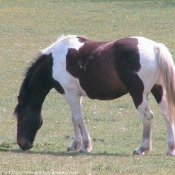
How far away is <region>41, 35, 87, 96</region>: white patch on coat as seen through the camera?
9.20 m

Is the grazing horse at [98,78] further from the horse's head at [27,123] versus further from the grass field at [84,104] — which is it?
the grass field at [84,104]

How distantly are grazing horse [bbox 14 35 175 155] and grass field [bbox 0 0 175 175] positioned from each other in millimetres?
396

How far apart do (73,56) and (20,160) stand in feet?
6.57

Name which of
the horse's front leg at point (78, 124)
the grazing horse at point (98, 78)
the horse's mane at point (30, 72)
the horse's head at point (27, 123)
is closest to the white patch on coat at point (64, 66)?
the grazing horse at point (98, 78)

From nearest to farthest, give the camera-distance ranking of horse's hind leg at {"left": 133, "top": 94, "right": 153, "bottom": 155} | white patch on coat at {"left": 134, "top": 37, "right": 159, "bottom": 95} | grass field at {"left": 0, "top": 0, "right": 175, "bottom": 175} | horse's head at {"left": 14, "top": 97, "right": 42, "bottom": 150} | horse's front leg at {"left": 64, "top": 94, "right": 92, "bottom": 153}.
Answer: grass field at {"left": 0, "top": 0, "right": 175, "bottom": 175} → white patch on coat at {"left": 134, "top": 37, "right": 159, "bottom": 95} → horse's hind leg at {"left": 133, "top": 94, "right": 153, "bottom": 155} → horse's front leg at {"left": 64, "top": 94, "right": 92, "bottom": 153} → horse's head at {"left": 14, "top": 97, "right": 42, "bottom": 150}

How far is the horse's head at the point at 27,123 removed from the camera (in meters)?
9.39

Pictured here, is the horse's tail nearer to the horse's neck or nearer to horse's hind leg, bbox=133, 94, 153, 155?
horse's hind leg, bbox=133, 94, 153, 155

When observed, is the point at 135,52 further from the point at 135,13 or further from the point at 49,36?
the point at 135,13

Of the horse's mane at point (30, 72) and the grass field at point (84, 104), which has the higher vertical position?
the horse's mane at point (30, 72)

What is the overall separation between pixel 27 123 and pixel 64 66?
1091mm

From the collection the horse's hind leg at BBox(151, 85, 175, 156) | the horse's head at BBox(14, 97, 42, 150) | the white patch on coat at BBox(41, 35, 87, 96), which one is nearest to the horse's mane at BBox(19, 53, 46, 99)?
the horse's head at BBox(14, 97, 42, 150)

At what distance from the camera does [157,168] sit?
7.40 metres

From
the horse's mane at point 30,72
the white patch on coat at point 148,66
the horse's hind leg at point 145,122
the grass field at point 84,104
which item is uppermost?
the white patch on coat at point 148,66

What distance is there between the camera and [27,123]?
9.49 m
